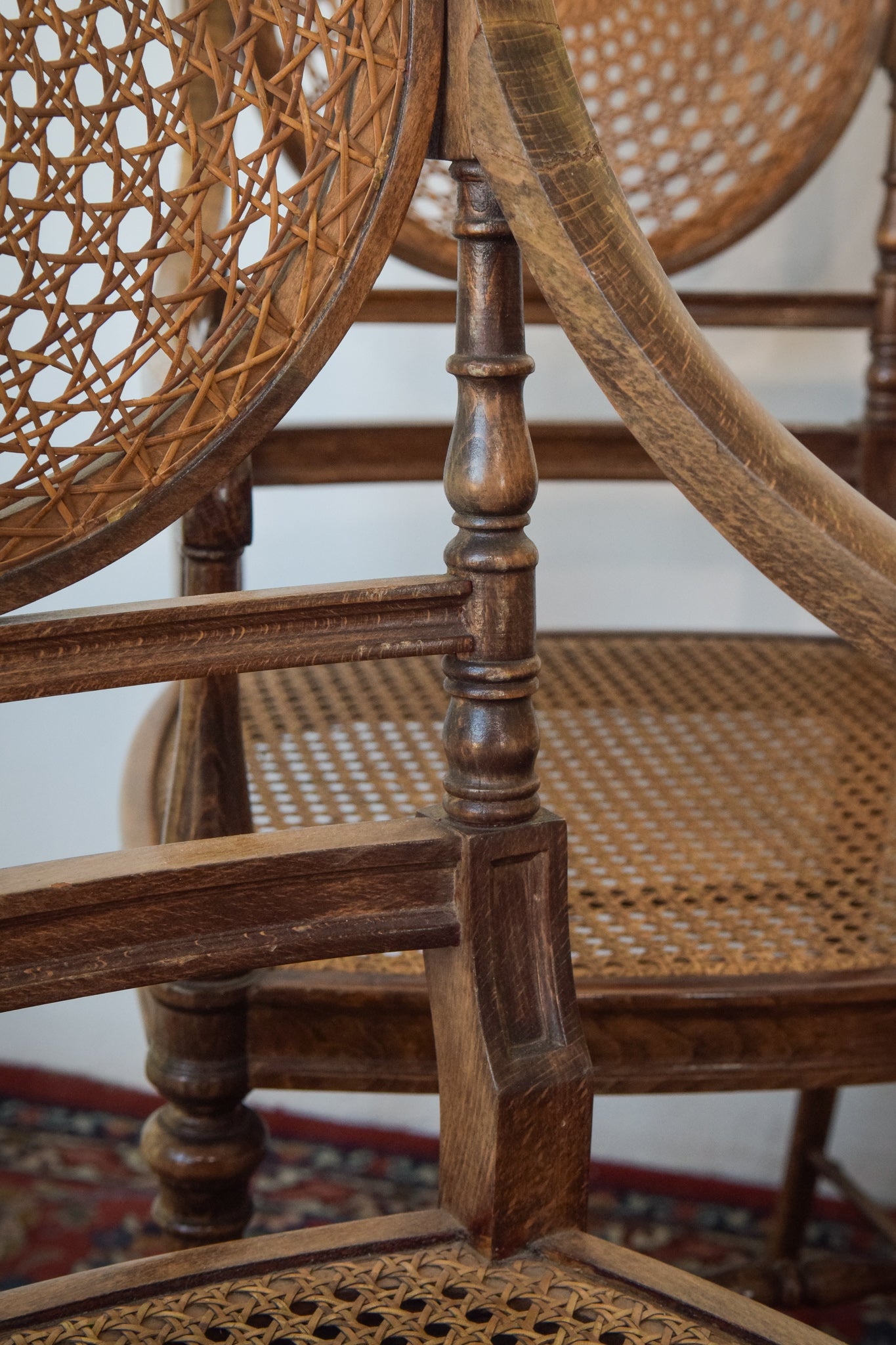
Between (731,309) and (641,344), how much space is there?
0.68 m

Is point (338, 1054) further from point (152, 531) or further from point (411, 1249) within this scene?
point (152, 531)

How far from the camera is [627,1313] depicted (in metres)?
0.46

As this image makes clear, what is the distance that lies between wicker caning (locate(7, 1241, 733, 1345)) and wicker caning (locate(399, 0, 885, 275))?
2.46 ft

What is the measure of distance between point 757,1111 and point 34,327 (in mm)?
1093

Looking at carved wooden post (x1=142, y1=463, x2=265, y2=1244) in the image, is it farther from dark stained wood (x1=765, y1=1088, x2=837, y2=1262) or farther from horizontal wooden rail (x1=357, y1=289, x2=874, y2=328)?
dark stained wood (x1=765, y1=1088, x2=837, y2=1262)

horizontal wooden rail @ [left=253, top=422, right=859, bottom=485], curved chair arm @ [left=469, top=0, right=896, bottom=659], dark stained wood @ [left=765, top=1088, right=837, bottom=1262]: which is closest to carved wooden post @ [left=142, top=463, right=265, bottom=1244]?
horizontal wooden rail @ [left=253, top=422, right=859, bottom=485]

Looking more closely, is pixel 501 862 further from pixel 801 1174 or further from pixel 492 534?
pixel 801 1174

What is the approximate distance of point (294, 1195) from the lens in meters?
1.44

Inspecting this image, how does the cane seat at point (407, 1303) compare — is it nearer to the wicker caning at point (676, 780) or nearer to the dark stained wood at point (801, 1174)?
the wicker caning at point (676, 780)

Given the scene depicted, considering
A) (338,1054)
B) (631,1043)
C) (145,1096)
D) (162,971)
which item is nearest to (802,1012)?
(631,1043)

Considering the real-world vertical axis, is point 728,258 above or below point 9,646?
above

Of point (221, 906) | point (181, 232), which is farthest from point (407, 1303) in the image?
point (181, 232)

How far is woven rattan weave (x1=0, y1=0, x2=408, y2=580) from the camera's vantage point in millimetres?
433

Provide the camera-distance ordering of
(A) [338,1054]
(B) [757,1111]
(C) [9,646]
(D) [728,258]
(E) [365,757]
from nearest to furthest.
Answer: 1. (C) [9,646]
2. (A) [338,1054]
3. (E) [365,757]
4. (D) [728,258]
5. (B) [757,1111]
